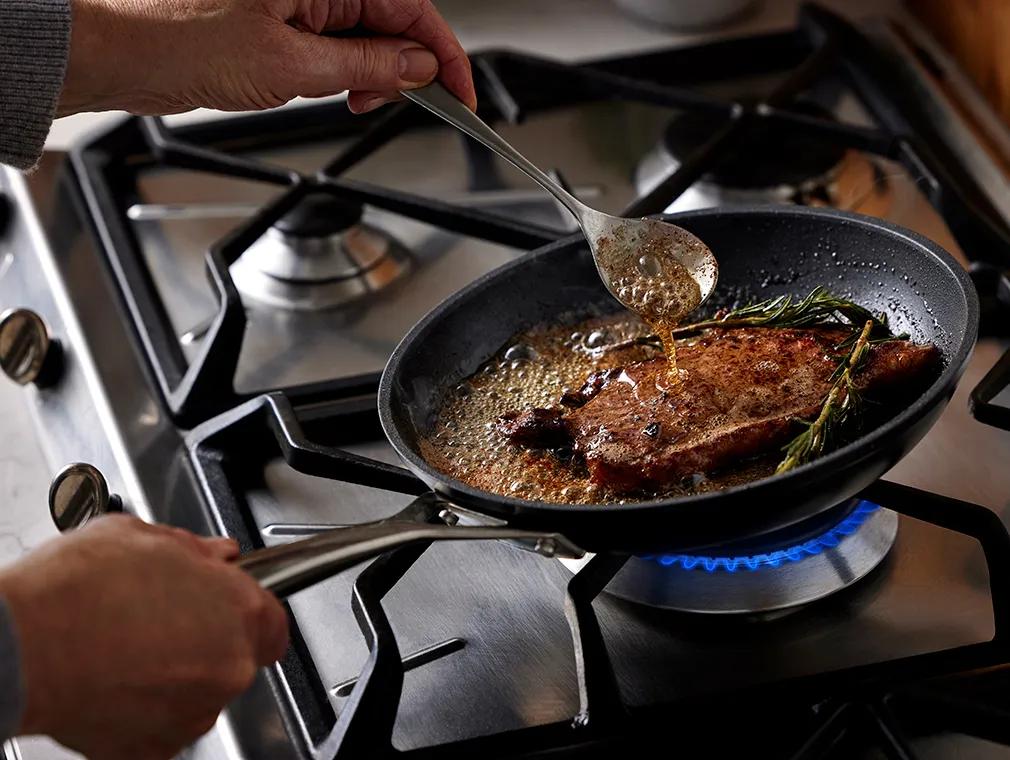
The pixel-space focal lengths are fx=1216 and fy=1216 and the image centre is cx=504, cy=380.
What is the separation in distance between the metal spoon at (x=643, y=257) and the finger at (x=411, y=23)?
64 millimetres

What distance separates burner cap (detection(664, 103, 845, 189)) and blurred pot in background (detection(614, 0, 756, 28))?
0.78ft

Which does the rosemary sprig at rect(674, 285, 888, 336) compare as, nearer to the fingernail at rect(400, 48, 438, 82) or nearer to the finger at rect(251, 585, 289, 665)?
the fingernail at rect(400, 48, 438, 82)

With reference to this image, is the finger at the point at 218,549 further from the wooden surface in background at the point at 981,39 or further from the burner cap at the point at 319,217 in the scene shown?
the wooden surface in background at the point at 981,39

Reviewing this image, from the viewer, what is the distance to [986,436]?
3.33ft

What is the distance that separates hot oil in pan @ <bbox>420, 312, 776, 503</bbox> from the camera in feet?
2.81

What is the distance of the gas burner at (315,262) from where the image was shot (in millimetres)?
1238

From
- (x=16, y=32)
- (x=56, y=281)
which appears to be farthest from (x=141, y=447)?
(x=16, y=32)

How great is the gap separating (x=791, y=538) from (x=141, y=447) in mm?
551

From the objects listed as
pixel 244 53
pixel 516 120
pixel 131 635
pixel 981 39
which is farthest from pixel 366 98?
pixel 981 39

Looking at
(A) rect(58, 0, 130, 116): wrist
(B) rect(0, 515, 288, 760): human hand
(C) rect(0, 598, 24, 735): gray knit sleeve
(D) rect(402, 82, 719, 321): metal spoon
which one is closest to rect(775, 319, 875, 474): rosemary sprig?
(D) rect(402, 82, 719, 321): metal spoon

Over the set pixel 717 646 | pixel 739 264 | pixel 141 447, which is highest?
pixel 739 264

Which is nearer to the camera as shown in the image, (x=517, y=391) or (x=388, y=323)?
(x=517, y=391)

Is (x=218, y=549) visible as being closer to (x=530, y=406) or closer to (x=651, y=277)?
(x=530, y=406)

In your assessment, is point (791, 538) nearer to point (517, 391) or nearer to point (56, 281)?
point (517, 391)
